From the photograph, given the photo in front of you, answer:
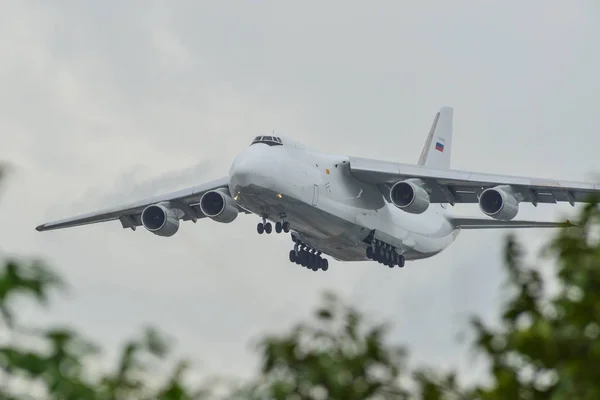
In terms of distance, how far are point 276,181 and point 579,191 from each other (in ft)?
26.7

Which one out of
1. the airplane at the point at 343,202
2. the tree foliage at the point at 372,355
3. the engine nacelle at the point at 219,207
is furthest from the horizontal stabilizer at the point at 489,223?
the tree foliage at the point at 372,355

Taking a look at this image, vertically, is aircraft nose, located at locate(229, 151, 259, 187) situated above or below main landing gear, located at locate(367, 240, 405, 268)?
above

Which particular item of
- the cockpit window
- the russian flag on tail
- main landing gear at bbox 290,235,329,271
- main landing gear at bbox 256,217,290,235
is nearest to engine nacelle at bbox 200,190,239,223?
main landing gear at bbox 290,235,329,271

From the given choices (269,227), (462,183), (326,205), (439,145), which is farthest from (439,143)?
(269,227)

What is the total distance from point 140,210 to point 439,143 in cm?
1222

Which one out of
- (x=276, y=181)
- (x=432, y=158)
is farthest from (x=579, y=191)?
(x=432, y=158)

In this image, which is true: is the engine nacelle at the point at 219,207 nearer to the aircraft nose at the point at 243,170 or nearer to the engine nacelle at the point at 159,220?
the engine nacelle at the point at 159,220

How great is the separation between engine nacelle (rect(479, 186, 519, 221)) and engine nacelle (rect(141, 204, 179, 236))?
9.40 metres

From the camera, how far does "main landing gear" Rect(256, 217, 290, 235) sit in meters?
30.8

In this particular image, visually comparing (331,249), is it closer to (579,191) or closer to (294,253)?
(294,253)

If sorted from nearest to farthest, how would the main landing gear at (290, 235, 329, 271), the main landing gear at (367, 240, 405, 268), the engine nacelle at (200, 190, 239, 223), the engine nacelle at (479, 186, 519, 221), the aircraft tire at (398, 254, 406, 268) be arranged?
the engine nacelle at (479, 186, 519, 221) → the engine nacelle at (200, 190, 239, 223) → the main landing gear at (367, 240, 405, 268) → the aircraft tire at (398, 254, 406, 268) → the main landing gear at (290, 235, 329, 271)

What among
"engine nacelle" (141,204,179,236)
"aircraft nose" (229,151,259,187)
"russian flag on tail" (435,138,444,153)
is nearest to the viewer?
"aircraft nose" (229,151,259,187)

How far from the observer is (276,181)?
3050 centimetres

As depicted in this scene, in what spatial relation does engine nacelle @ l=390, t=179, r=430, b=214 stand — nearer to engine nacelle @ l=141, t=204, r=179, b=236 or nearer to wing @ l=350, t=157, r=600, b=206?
wing @ l=350, t=157, r=600, b=206
